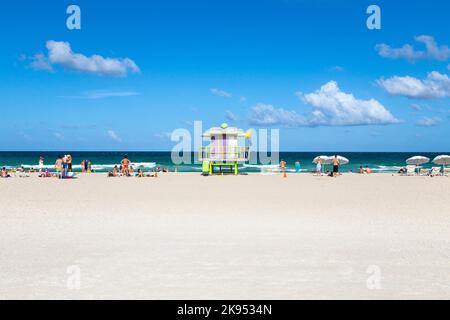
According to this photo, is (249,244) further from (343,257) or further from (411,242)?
(411,242)

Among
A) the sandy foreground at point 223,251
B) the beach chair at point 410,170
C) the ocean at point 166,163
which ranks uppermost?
the ocean at point 166,163

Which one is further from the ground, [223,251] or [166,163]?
[166,163]

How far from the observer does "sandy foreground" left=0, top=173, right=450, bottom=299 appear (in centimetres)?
517

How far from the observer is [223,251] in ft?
22.9

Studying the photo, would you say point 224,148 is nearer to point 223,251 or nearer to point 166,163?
point 223,251

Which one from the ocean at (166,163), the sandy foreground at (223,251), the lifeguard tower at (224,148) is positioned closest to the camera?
the sandy foreground at (223,251)

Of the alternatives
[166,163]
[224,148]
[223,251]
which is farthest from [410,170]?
[166,163]

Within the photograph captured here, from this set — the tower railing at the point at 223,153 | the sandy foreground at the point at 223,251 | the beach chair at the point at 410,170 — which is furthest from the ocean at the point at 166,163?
the sandy foreground at the point at 223,251

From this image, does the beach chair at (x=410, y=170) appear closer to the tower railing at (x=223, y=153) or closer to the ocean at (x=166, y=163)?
the ocean at (x=166, y=163)

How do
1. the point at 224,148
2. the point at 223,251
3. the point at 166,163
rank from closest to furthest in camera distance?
the point at 223,251, the point at 224,148, the point at 166,163

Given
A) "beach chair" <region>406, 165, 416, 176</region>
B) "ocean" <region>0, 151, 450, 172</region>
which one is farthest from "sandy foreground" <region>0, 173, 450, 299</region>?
"ocean" <region>0, 151, 450, 172</region>

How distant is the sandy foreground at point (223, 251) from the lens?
5.17 metres

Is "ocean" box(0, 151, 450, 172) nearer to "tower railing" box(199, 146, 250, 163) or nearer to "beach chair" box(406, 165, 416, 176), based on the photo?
"beach chair" box(406, 165, 416, 176)

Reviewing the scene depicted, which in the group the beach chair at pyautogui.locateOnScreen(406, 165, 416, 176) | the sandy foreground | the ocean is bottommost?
the sandy foreground
